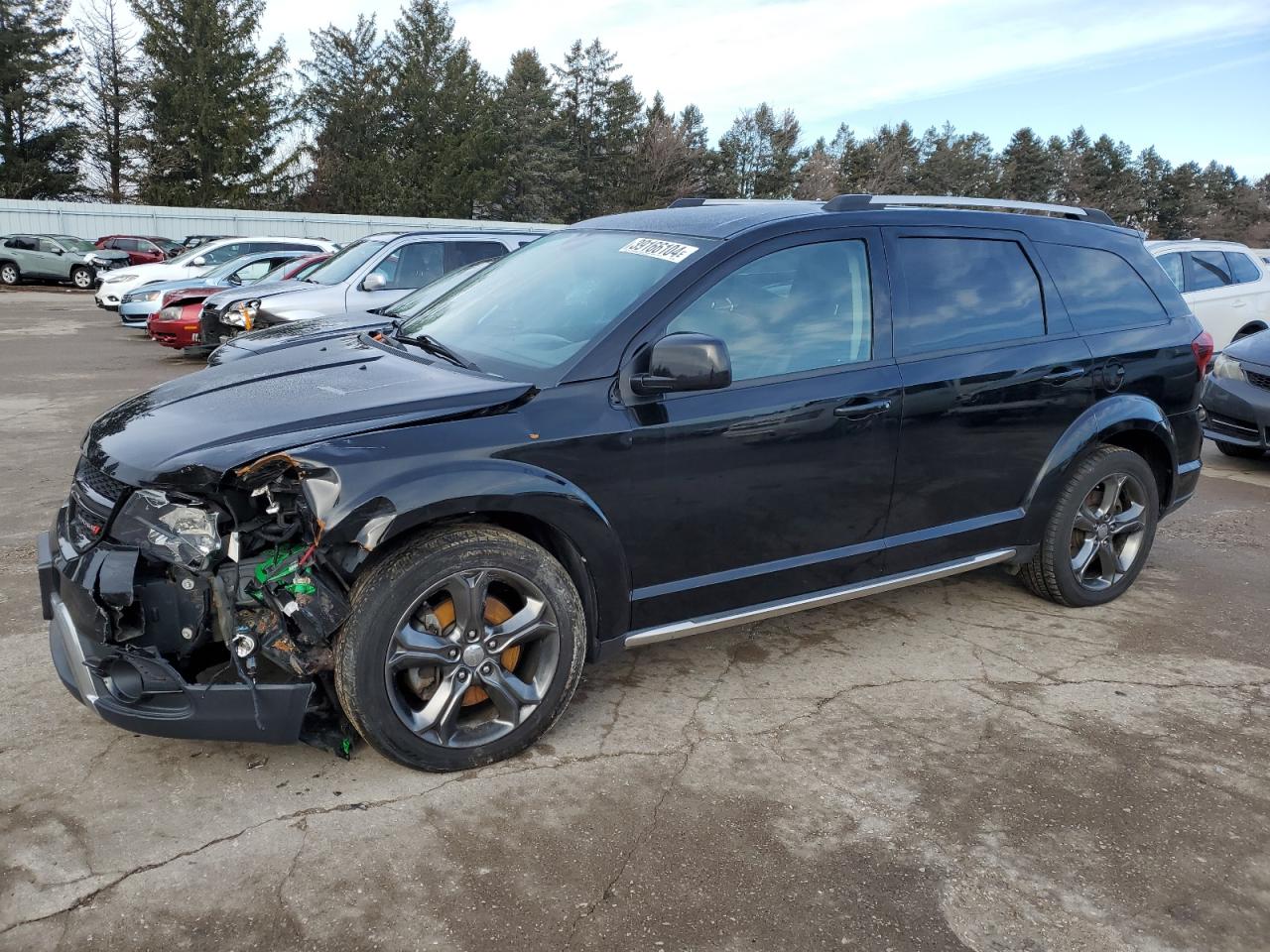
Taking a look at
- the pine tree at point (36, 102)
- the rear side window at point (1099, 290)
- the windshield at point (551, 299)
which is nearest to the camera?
the windshield at point (551, 299)

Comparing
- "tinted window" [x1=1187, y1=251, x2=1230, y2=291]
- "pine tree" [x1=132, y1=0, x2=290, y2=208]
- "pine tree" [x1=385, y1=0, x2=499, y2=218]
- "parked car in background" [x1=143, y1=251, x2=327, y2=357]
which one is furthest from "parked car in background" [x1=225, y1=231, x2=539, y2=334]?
"pine tree" [x1=385, y1=0, x2=499, y2=218]

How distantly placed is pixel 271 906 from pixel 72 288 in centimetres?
3156

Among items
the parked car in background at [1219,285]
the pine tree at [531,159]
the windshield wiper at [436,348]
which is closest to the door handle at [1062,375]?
the windshield wiper at [436,348]

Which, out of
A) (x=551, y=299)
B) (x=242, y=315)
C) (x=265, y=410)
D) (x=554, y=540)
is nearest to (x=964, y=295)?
(x=551, y=299)

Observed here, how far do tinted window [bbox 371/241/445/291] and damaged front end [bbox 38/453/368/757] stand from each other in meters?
8.04

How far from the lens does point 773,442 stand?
3535 mm

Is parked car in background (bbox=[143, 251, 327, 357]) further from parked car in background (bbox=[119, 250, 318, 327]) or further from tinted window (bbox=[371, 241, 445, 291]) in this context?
tinted window (bbox=[371, 241, 445, 291])

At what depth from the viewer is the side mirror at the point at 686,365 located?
3180 mm

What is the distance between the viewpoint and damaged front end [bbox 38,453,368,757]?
9.28 ft

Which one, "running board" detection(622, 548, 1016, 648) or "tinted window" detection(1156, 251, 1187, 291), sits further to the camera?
"tinted window" detection(1156, 251, 1187, 291)

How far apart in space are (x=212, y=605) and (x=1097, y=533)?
395cm

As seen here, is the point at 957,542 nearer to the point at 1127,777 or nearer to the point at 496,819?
the point at 1127,777

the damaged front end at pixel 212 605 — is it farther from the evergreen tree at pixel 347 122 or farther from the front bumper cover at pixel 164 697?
the evergreen tree at pixel 347 122

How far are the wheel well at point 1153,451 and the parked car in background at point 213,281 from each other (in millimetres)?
13268
